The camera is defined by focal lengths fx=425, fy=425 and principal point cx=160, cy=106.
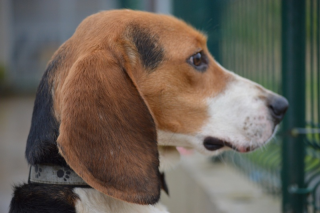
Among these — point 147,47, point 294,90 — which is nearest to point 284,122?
point 294,90

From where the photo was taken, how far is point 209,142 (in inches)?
110

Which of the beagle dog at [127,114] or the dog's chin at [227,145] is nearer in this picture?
the beagle dog at [127,114]

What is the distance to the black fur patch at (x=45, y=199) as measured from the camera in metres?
2.22

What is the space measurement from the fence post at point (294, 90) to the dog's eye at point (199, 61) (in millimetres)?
926

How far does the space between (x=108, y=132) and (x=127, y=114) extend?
0.48 feet

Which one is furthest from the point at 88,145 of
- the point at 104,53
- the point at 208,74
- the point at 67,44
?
the point at 208,74

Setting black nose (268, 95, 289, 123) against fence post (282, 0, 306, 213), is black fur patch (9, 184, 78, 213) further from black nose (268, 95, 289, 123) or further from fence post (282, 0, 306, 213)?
fence post (282, 0, 306, 213)

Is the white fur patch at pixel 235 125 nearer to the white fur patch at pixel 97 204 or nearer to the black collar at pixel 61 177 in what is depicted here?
the white fur patch at pixel 97 204

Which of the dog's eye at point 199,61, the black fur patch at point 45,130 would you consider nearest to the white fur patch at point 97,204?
the black fur patch at point 45,130

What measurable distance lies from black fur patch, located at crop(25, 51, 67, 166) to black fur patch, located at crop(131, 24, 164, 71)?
0.47 meters

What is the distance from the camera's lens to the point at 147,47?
8.80 ft

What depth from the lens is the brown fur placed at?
2.14 meters

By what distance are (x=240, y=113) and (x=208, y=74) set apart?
1.13ft

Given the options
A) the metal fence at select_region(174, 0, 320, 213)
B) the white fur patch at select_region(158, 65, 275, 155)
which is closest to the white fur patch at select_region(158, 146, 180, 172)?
the white fur patch at select_region(158, 65, 275, 155)
